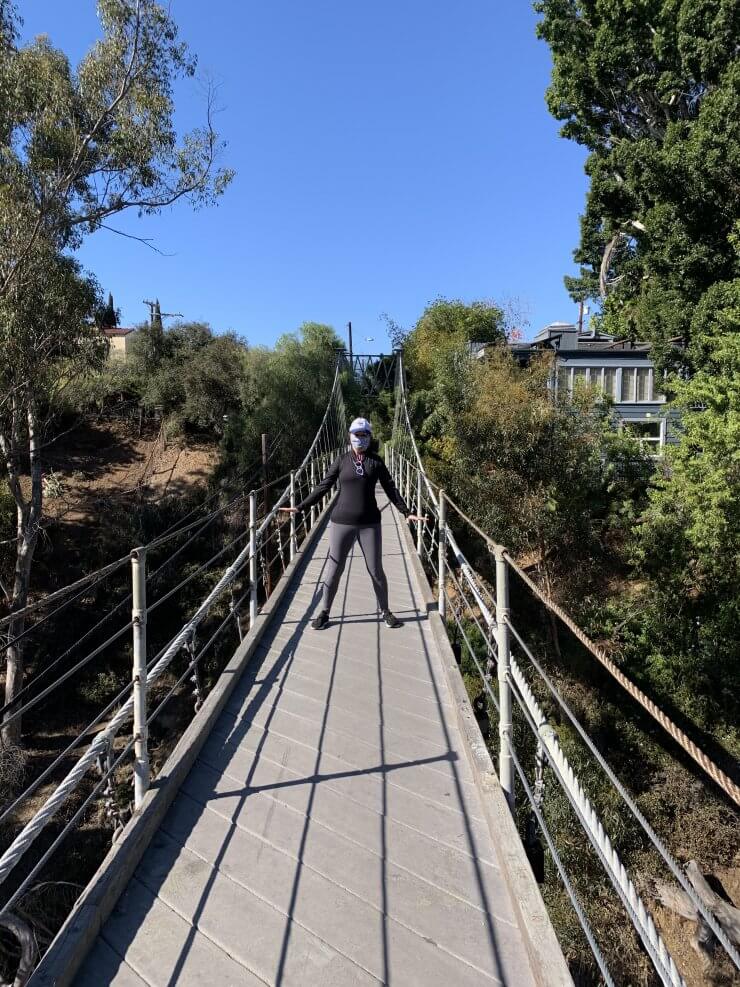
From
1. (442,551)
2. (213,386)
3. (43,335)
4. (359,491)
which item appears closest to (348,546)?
(359,491)

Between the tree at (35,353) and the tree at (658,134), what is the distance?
36.7ft

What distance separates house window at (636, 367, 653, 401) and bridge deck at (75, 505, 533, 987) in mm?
18580

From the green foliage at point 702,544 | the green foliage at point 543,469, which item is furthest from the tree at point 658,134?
the green foliage at point 543,469

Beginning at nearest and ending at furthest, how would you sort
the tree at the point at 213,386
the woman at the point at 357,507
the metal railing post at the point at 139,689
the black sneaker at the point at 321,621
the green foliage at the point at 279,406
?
the metal railing post at the point at 139,689, the woman at the point at 357,507, the black sneaker at the point at 321,621, the green foliage at the point at 279,406, the tree at the point at 213,386

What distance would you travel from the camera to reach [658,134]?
517 inches

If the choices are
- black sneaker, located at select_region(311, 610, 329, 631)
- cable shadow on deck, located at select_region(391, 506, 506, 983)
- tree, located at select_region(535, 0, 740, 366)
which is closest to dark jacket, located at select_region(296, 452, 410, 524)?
black sneaker, located at select_region(311, 610, 329, 631)

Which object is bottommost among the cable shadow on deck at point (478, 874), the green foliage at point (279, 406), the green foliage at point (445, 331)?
the cable shadow on deck at point (478, 874)

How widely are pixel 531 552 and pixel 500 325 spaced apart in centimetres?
1231

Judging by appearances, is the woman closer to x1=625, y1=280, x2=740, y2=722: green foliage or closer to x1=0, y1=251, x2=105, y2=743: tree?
x1=625, y1=280, x2=740, y2=722: green foliage

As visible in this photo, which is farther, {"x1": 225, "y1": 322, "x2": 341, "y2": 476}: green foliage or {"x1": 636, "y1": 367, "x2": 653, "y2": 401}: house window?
{"x1": 225, "y1": 322, "x2": 341, "y2": 476}: green foliage

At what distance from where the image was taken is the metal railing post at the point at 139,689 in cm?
245

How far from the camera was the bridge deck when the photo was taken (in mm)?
1745

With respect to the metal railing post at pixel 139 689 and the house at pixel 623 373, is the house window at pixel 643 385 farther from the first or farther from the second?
the metal railing post at pixel 139 689

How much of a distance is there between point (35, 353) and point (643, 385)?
1732cm
